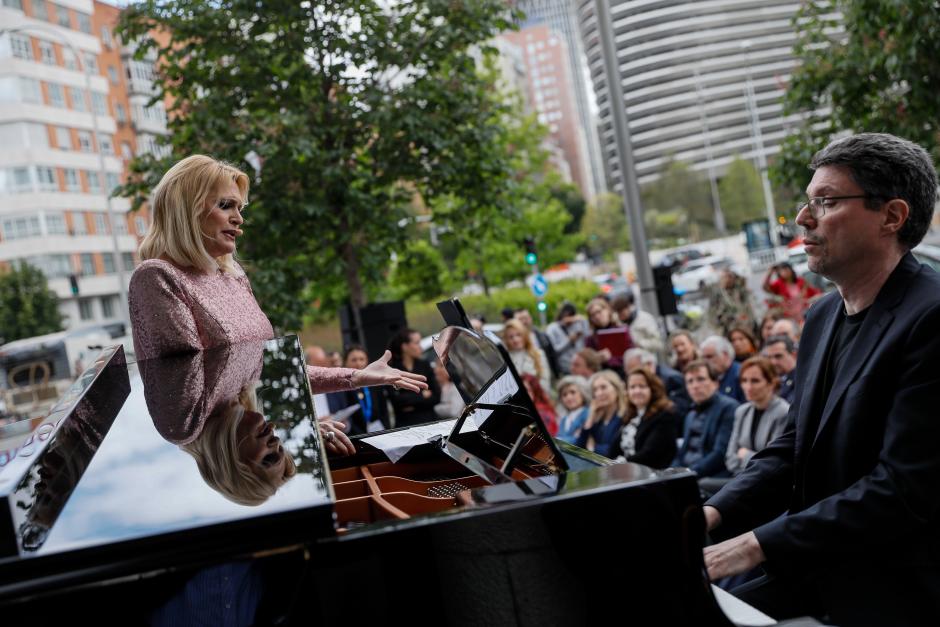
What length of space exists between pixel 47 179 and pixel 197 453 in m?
58.5

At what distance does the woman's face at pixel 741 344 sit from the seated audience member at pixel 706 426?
6.55 ft

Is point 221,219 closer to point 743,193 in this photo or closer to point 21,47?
point 21,47

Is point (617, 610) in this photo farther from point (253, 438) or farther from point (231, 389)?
point (231, 389)

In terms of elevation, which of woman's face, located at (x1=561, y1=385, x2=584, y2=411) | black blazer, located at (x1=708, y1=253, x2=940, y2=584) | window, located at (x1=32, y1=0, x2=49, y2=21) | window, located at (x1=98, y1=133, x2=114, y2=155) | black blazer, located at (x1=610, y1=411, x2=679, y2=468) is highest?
window, located at (x1=32, y1=0, x2=49, y2=21)

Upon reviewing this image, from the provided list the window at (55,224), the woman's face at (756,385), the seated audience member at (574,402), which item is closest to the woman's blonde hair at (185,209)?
the woman's face at (756,385)

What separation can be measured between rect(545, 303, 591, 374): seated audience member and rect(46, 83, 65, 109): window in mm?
48176

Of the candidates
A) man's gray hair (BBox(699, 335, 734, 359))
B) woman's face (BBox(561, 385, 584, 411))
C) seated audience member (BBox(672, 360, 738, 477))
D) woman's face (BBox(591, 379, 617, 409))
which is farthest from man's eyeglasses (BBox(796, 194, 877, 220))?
woman's face (BBox(561, 385, 584, 411))

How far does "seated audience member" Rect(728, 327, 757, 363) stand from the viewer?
907cm

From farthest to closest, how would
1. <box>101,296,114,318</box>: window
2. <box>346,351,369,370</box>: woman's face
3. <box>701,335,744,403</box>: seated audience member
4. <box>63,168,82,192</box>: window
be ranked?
<box>101,296,114,318</box>: window < <box>63,168,82,192</box>: window < <box>346,351,369,370</box>: woman's face < <box>701,335,744,403</box>: seated audience member

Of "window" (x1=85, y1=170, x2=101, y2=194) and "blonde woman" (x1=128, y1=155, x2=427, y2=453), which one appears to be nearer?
"blonde woman" (x1=128, y1=155, x2=427, y2=453)

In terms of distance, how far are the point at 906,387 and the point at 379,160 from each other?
32.4ft

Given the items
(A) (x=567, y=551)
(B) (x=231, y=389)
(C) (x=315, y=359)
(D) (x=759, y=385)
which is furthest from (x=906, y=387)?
(C) (x=315, y=359)

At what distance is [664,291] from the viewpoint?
12.0m

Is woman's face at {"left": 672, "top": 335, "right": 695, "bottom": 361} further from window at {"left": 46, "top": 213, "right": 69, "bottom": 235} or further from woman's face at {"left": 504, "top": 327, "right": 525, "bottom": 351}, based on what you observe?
window at {"left": 46, "top": 213, "right": 69, "bottom": 235}
